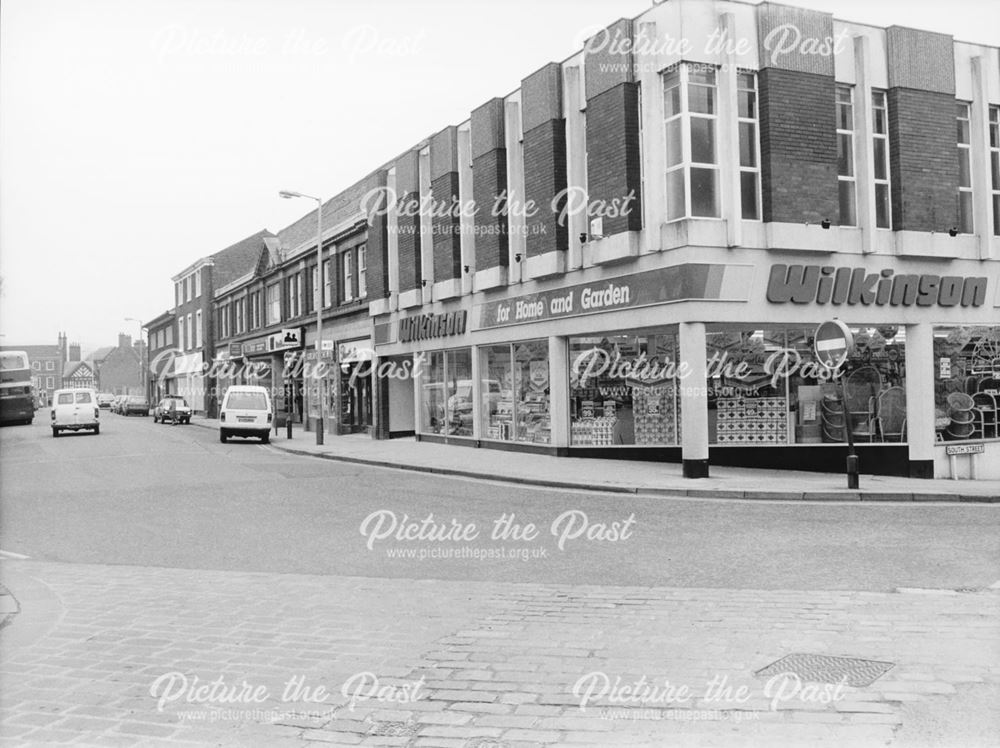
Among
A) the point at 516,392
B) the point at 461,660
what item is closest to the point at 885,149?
the point at 516,392

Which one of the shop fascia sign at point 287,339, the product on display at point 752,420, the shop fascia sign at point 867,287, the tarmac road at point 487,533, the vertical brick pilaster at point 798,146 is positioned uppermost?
the vertical brick pilaster at point 798,146

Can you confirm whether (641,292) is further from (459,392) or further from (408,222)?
(408,222)

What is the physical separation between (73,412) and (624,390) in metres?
23.6

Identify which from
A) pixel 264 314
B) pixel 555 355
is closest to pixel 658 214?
pixel 555 355

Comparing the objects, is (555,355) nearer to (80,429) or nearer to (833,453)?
(833,453)

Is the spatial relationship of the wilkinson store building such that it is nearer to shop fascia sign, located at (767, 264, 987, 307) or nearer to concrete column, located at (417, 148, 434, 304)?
shop fascia sign, located at (767, 264, 987, 307)

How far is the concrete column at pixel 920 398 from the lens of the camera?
56.9 ft

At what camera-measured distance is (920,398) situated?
1745 cm

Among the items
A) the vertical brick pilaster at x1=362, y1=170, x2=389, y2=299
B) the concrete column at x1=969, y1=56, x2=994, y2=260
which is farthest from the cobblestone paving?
the vertical brick pilaster at x1=362, y1=170, x2=389, y2=299

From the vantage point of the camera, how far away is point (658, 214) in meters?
16.8

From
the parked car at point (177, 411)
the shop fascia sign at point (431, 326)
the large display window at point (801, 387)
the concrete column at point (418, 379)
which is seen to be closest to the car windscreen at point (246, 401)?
the shop fascia sign at point (431, 326)

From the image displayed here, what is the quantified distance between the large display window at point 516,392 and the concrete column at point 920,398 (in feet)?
25.7

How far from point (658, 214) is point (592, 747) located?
45.2 ft

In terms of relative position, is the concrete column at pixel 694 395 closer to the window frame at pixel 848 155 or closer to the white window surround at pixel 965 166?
the window frame at pixel 848 155
